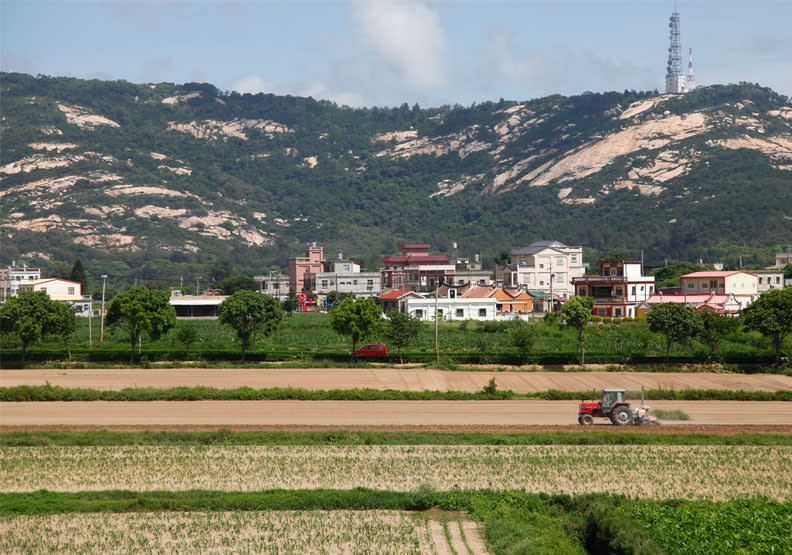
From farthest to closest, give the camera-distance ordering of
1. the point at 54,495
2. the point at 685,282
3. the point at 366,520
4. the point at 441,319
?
1. the point at 685,282
2. the point at 441,319
3. the point at 54,495
4. the point at 366,520

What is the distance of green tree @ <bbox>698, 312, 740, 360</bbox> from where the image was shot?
5669 centimetres

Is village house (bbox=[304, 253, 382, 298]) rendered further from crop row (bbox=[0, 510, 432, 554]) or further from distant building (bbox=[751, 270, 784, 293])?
crop row (bbox=[0, 510, 432, 554])

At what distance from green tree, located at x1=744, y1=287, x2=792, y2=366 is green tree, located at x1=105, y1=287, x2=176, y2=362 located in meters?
39.6

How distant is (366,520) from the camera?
936 inches

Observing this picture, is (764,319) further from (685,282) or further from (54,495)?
(54,495)

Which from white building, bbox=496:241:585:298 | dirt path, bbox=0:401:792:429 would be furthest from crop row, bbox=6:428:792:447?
white building, bbox=496:241:585:298

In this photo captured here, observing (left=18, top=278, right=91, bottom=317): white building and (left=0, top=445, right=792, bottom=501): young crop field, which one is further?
(left=18, top=278, right=91, bottom=317): white building

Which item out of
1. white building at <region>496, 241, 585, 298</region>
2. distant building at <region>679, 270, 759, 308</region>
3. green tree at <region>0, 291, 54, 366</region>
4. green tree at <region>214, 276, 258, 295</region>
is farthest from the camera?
green tree at <region>214, 276, 258, 295</region>

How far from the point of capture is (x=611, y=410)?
36.7m

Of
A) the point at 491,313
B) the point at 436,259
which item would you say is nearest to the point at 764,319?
the point at 491,313

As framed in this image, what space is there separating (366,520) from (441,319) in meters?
61.9

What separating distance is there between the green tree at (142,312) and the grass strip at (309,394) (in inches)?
456

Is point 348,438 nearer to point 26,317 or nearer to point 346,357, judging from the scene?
point 346,357

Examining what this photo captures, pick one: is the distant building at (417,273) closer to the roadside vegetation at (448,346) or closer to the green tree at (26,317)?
the roadside vegetation at (448,346)
